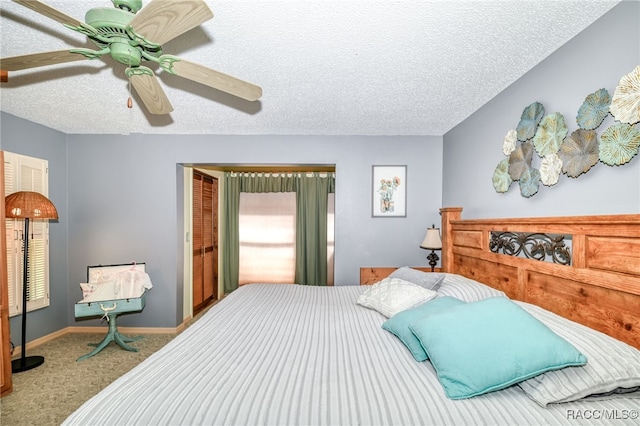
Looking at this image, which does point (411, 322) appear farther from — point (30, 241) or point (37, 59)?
point (30, 241)

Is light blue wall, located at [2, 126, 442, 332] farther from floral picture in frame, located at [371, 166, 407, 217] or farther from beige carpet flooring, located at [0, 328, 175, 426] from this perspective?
beige carpet flooring, located at [0, 328, 175, 426]

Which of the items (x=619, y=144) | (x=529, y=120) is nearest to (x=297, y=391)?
(x=619, y=144)

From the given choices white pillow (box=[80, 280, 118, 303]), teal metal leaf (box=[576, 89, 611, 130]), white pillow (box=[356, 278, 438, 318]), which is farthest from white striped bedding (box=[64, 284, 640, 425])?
white pillow (box=[80, 280, 118, 303])

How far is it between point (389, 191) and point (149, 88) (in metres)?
2.68

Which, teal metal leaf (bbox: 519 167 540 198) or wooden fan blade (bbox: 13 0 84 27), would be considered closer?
wooden fan blade (bbox: 13 0 84 27)

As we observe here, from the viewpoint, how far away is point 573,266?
1.44 metres

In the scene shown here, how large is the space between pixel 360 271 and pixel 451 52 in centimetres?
248

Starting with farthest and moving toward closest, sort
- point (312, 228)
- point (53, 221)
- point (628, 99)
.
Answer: point (312, 228)
point (53, 221)
point (628, 99)

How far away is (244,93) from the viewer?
1.58 meters

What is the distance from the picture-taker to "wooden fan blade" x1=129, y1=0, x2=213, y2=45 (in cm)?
95

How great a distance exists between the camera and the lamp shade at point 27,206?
2.52 metres

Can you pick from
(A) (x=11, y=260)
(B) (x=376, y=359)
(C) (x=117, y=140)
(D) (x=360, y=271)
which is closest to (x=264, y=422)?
(B) (x=376, y=359)

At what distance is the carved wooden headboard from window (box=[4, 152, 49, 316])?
14.7 feet

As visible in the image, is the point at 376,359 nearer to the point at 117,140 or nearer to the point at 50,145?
the point at 117,140
